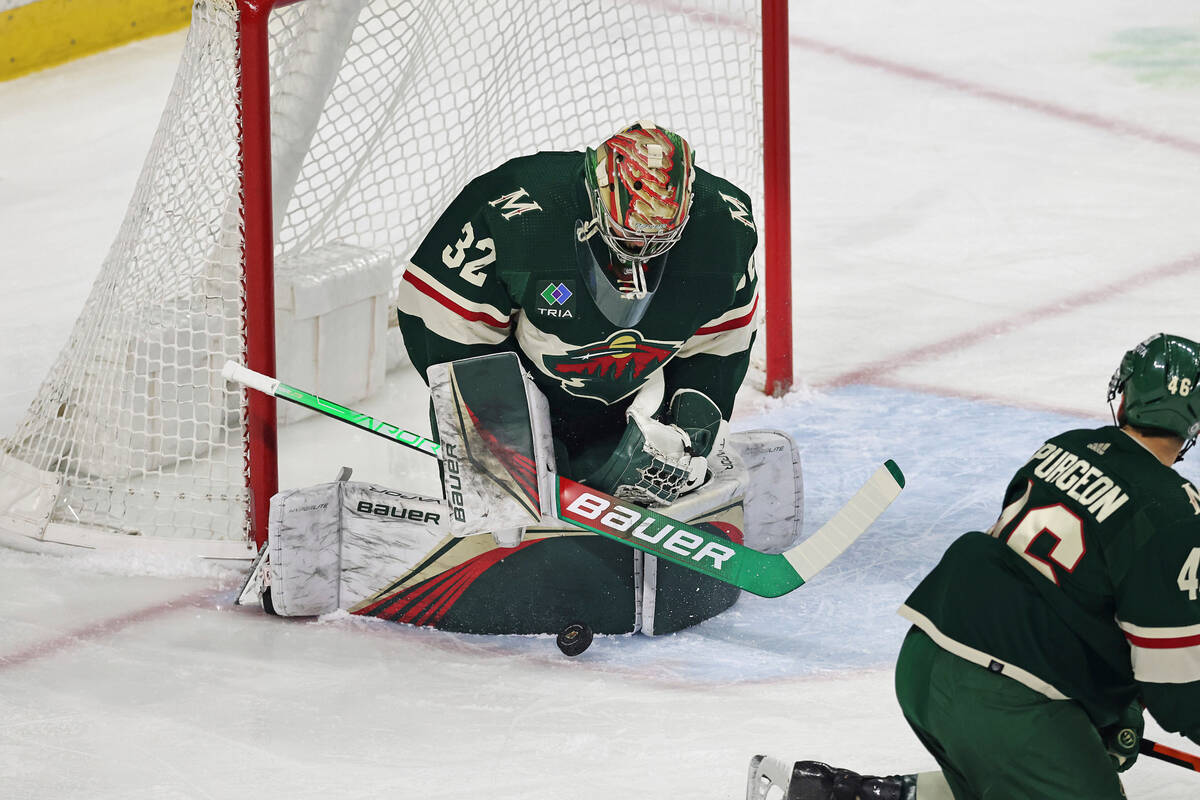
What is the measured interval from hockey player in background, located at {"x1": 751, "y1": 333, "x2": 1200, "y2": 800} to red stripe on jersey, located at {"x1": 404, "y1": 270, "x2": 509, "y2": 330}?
108cm

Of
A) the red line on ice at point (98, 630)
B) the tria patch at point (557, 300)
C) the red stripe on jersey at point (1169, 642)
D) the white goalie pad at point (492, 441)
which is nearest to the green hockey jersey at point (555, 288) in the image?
the tria patch at point (557, 300)

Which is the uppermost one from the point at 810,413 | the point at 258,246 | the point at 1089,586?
the point at 258,246

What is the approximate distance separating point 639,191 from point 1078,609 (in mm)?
1067

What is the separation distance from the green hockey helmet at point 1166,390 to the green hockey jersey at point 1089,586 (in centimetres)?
4

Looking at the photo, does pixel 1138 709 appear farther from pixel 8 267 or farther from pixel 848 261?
pixel 8 267

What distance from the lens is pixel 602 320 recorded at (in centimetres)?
295

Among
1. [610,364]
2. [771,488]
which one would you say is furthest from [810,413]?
[610,364]

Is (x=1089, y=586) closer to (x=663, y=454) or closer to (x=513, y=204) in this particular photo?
(x=663, y=454)

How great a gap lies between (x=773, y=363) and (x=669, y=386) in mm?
1172

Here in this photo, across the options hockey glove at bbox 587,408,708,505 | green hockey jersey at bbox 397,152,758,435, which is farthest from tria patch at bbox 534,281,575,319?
hockey glove at bbox 587,408,708,505

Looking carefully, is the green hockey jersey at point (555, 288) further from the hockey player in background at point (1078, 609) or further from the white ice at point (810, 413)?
the hockey player in background at point (1078, 609)

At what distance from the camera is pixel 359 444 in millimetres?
Answer: 4035

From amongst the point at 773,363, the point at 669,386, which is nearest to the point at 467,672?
the point at 669,386

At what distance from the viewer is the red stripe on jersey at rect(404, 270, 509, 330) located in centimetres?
294
